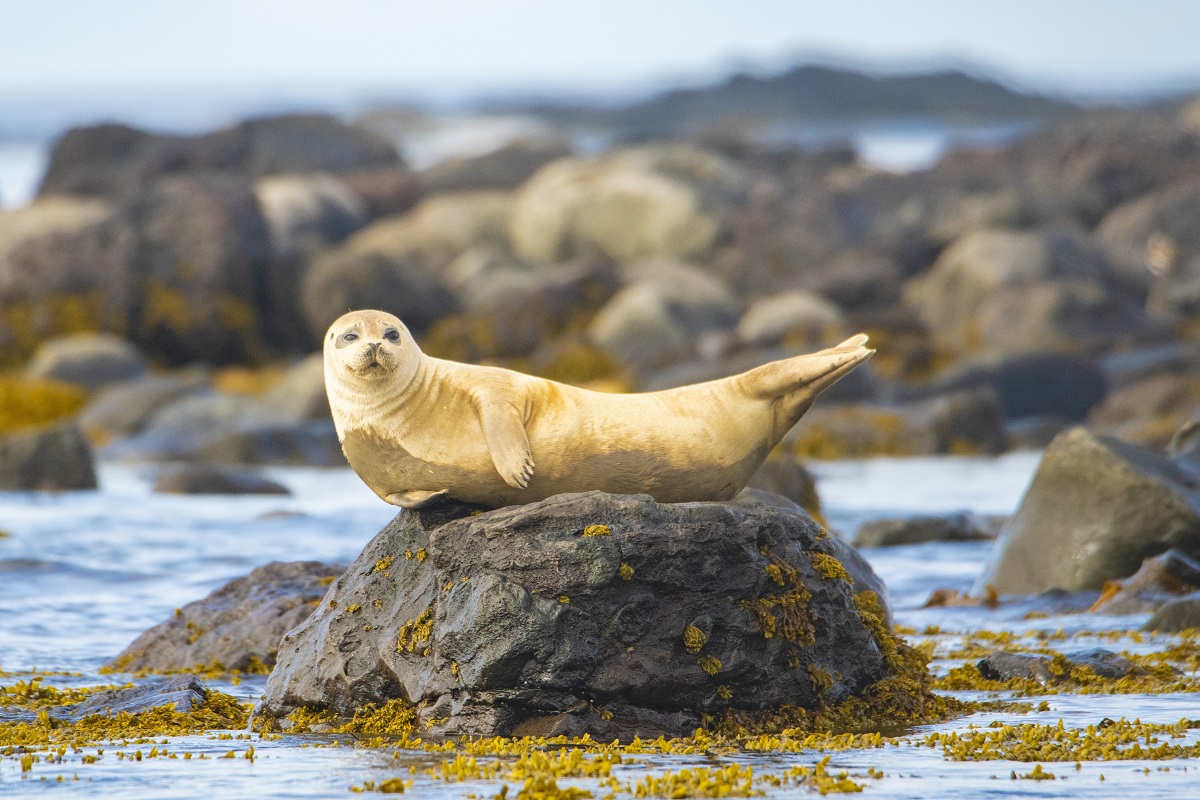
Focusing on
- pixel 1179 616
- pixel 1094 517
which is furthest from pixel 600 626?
pixel 1094 517

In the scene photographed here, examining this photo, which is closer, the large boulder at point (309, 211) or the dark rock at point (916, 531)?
the dark rock at point (916, 531)

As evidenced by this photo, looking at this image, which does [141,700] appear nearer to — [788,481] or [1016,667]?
[1016,667]

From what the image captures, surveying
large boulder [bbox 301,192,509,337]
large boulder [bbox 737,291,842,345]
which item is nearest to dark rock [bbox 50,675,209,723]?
large boulder [bbox 737,291,842,345]

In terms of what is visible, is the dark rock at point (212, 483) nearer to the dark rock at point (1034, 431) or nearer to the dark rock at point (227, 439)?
the dark rock at point (227, 439)

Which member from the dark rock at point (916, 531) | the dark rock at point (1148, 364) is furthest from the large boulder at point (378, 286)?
the dark rock at point (916, 531)

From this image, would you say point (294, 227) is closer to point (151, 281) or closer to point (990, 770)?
point (151, 281)

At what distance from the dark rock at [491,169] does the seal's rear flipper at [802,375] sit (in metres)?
41.5

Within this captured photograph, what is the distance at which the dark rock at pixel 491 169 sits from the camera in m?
49.1

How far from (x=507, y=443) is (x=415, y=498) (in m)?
0.53

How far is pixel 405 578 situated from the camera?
674cm

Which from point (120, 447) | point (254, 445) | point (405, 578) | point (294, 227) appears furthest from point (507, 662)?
point (294, 227)

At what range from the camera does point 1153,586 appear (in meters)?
9.95

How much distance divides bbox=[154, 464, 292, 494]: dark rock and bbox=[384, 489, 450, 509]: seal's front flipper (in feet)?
37.4

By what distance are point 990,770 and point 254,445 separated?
54.4 feet
